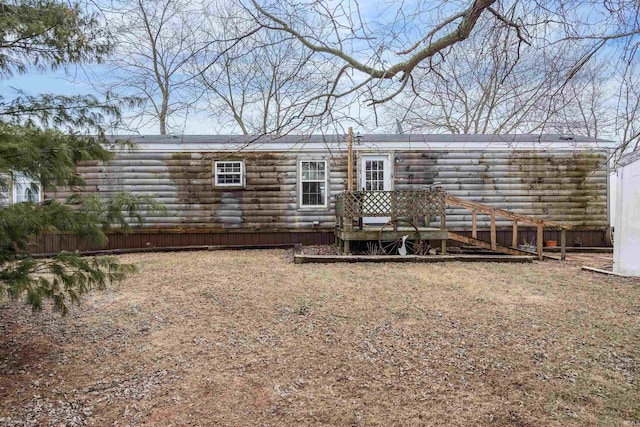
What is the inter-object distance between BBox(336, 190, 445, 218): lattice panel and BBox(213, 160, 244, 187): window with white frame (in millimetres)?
3260

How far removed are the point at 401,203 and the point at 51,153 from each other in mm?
7045

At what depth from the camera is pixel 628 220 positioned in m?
7.54

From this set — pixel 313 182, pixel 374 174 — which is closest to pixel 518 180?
pixel 374 174

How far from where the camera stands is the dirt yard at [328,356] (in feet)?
8.93

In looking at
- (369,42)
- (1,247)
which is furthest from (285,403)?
(369,42)

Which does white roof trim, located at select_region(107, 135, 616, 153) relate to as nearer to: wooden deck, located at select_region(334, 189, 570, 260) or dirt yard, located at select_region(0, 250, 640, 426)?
wooden deck, located at select_region(334, 189, 570, 260)

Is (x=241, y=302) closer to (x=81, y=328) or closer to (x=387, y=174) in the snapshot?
(x=81, y=328)

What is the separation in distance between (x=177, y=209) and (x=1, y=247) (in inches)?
309

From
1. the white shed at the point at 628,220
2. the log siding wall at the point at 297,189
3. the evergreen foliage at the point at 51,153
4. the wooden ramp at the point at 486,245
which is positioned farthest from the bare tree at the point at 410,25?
the log siding wall at the point at 297,189

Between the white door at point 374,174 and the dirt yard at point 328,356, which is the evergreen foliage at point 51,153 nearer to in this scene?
the dirt yard at point 328,356

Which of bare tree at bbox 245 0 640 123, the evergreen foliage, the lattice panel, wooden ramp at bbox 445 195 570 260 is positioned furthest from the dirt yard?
wooden ramp at bbox 445 195 570 260

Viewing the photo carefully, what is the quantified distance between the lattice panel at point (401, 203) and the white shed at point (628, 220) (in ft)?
10.6

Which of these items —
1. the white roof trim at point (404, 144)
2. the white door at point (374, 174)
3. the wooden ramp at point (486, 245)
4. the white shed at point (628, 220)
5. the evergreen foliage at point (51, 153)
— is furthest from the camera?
the white door at point (374, 174)

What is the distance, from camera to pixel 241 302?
5320mm
